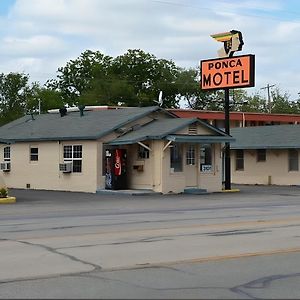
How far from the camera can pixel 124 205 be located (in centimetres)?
2619

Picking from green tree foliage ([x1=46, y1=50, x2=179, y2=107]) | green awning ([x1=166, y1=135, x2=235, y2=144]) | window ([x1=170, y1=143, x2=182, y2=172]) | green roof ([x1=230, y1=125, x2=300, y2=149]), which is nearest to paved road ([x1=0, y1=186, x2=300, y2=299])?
green awning ([x1=166, y1=135, x2=235, y2=144])

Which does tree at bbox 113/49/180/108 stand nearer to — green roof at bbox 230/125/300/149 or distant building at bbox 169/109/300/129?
distant building at bbox 169/109/300/129

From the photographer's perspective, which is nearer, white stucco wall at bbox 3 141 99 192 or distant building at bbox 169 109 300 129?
white stucco wall at bbox 3 141 99 192

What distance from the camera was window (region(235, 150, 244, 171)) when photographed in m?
48.4

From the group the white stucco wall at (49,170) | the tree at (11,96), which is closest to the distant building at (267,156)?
the white stucco wall at (49,170)

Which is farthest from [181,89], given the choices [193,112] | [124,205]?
[124,205]

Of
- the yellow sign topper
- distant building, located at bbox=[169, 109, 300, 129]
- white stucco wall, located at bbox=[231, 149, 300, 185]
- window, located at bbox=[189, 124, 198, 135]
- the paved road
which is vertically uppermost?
the yellow sign topper

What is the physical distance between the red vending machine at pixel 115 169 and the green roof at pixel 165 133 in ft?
2.27

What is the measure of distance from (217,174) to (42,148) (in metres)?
9.76

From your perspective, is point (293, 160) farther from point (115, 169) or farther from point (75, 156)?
point (75, 156)

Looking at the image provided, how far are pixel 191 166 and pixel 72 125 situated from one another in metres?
7.42

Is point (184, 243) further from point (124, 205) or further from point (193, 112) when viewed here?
point (193, 112)

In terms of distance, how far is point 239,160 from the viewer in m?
48.7

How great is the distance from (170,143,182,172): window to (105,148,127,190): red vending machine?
100 inches
